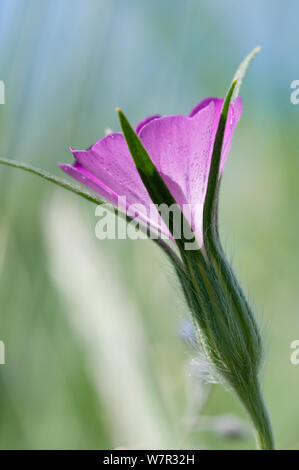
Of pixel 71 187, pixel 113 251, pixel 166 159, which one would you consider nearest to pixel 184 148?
pixel 166 159

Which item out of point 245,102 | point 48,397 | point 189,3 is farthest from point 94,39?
point 48,397

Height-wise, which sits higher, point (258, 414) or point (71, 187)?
point (71, 187)

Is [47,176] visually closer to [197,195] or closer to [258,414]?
[197,195]

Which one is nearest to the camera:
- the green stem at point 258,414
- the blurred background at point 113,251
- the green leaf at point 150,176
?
the green leaf at point 150,176

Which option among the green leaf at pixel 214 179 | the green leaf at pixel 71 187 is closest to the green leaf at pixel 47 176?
the green leaf at pixel 71 187

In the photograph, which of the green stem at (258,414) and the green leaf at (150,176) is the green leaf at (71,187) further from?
the green stem at (258,414)

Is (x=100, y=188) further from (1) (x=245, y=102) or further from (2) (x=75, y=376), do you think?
(1) (x=245, y=102)
